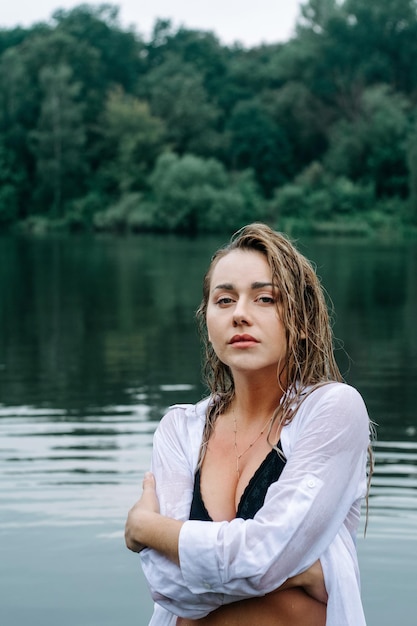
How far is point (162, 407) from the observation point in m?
8.30

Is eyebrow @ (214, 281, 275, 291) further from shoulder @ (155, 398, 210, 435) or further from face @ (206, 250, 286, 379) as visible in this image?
shoulder @ (155, 398, 210, 435)

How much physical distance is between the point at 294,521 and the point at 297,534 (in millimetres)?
26

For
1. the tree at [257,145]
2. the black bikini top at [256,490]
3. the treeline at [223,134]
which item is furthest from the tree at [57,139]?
the black bikini top at [256,490]

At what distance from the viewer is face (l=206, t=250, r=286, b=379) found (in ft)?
7.72

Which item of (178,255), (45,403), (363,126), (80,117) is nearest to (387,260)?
(178,255)

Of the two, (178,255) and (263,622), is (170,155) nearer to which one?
(178,255)

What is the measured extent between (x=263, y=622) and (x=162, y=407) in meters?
6.13

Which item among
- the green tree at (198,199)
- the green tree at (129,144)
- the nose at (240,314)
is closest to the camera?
the nose at (240,314)

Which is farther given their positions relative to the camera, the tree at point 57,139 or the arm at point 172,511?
the tree at point 57,139

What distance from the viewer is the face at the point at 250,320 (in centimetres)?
235

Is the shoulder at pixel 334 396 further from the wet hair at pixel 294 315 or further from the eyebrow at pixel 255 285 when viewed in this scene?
the eyebrow at pixel 255 285

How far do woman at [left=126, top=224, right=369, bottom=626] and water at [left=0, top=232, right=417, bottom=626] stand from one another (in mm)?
1615

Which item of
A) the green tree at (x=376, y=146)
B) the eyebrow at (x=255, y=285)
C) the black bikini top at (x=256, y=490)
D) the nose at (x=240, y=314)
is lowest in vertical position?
the black bikini top at (x=256, y=490)

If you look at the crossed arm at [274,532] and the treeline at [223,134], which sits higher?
the treeline at [223,134]
